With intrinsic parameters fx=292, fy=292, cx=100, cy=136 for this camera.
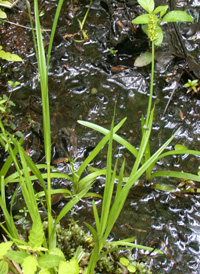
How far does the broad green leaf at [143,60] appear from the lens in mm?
2430

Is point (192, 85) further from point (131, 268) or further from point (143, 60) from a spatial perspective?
point (131, 268)

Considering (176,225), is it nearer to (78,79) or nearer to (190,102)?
(190,102)

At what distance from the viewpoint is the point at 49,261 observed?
113 centimetres

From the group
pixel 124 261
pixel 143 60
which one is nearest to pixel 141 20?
pixel 143 60

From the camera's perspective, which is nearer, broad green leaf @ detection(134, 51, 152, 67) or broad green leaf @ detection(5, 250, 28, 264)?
broad green leaf @ detection(5, 250, 28, 264)

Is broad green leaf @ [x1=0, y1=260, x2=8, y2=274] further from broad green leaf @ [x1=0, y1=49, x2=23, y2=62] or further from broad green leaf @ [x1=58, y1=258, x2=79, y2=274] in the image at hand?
broad green leaf @ [x1=0, y1=49, x2=23, y2=62]

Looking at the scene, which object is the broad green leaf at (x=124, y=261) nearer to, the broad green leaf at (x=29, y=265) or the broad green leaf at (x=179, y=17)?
the broad green leaf at (x=29, y=265)

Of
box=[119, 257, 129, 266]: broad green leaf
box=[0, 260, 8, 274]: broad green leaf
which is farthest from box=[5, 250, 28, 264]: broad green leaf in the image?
box=[119, 257, 129, 266]: broad green leaf

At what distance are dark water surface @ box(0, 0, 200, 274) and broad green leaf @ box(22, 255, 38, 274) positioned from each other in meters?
0.74

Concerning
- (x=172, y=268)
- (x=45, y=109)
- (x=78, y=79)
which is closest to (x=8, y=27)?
(x=78, y=79)

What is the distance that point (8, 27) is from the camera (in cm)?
279

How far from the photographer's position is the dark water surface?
5.77ft

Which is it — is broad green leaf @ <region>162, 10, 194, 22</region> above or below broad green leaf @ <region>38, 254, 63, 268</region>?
above

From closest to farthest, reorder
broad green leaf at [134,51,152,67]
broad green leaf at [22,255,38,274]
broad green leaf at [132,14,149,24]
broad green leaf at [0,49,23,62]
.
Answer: broad green leaf at [22,255,38,274] < broad green leaf at [132,14,149,24] < broad green leaf at [0,49,23,62] < broad green leaf at [134,51,152,67]
